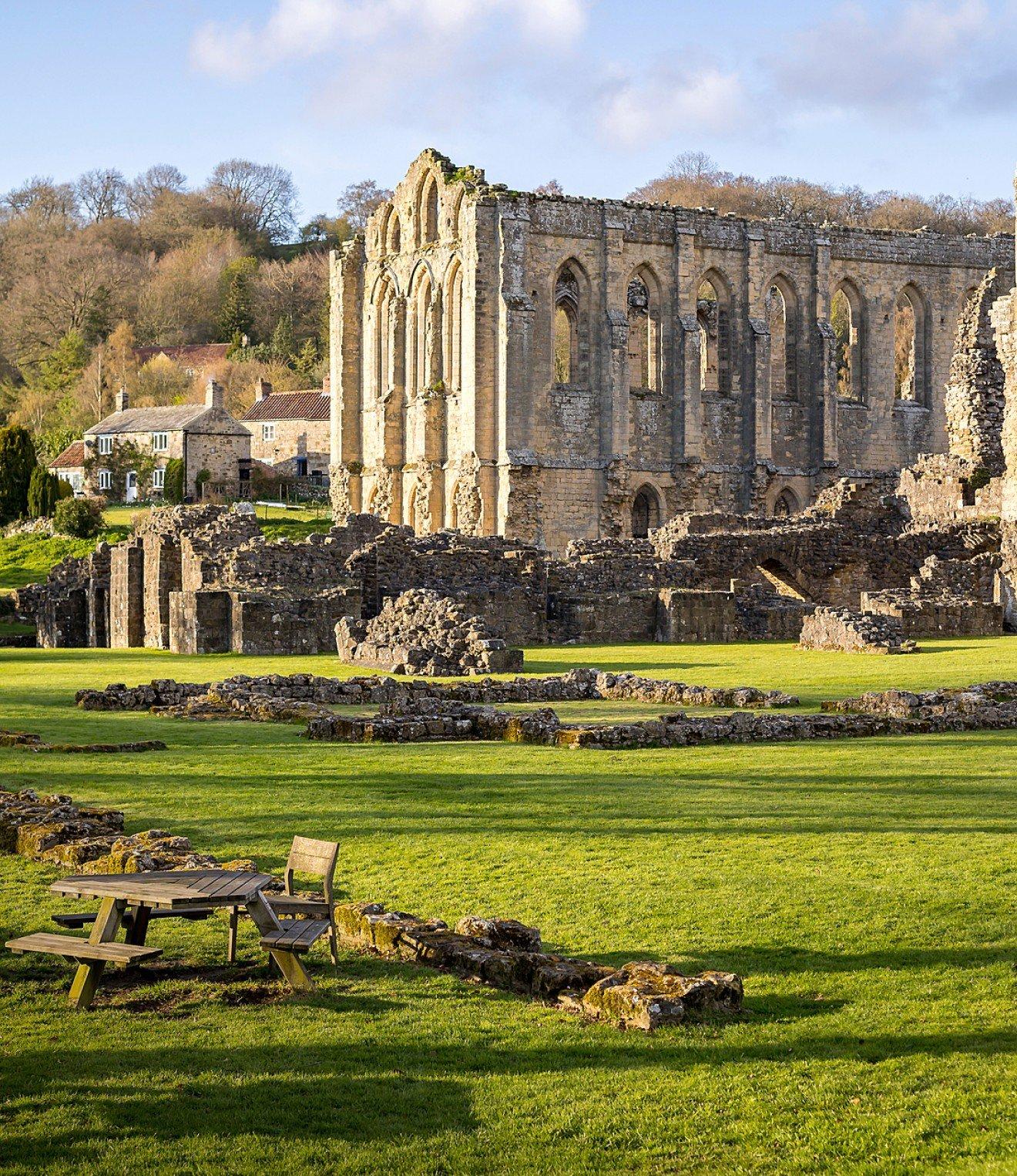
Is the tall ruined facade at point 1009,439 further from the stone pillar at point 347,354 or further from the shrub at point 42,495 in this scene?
the shrub at point 42,495

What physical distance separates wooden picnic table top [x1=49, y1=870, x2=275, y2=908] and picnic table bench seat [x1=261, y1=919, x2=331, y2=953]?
23 cm

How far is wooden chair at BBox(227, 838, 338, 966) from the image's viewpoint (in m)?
8.17

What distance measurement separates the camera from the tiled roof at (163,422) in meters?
73.8

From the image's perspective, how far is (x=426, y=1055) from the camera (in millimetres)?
6891

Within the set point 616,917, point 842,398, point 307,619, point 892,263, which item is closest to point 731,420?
point 842,398

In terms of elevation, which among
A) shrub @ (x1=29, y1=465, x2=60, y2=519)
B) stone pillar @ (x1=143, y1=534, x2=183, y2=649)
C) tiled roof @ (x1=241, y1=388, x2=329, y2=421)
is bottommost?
stone pillar @ (x1=143, y1=534, x2=183, y2=649)

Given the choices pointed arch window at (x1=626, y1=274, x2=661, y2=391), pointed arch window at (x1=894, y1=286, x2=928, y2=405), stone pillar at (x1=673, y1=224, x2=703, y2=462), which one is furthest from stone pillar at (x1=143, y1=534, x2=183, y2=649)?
pointed arch window at (x1=894, y1=286, x2=928, y2=405)

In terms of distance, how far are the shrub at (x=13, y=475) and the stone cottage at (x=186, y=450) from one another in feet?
24.9

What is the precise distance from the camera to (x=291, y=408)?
83.9m

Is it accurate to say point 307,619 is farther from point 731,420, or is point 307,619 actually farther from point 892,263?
point 892,263

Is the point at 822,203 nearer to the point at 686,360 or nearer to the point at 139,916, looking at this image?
the point at 686,360

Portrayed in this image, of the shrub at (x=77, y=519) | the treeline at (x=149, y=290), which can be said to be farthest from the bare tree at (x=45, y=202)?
the shrub at (x=77, y=519)

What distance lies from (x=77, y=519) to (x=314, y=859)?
51792 millimetres

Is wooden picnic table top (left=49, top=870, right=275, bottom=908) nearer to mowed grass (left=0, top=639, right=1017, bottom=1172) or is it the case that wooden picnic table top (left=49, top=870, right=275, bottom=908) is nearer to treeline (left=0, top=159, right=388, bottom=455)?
mowed grass (left=0, top=639, right=1017, bottom=1172)
